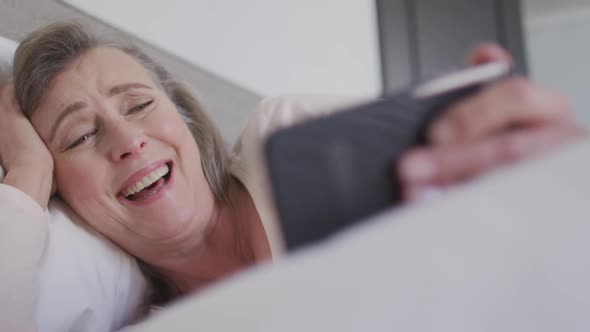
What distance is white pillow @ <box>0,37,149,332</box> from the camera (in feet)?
2.72

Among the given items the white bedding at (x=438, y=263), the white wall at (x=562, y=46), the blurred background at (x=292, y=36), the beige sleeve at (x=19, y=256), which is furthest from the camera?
the white wall at (x=562, y=46)

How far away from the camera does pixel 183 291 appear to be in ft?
3.71

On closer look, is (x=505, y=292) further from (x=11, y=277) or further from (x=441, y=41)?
(x=441, y=41)

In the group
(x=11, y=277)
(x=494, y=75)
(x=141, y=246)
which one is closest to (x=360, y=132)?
(x=494, y=75)

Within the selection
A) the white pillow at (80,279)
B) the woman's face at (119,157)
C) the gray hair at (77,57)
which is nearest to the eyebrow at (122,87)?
the woman's face at (119,157)

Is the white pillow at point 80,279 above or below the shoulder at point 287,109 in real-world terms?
below

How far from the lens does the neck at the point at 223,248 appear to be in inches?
40.2

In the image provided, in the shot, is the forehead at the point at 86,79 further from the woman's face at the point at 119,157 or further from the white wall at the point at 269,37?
the white wall at the point at 269,37

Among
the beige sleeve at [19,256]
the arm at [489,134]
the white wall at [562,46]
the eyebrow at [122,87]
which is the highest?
the arm at [489,134]

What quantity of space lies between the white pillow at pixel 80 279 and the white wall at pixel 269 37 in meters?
0.40

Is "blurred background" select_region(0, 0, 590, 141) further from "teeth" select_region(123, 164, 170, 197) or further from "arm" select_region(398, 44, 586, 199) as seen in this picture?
"teeth" select_region(123, 164, 170, 197)

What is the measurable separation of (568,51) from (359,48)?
263 cm

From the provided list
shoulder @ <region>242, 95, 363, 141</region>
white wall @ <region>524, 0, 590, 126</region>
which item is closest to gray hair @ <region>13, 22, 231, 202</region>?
shoulder @ <region>242, 95, 363, 141</region>

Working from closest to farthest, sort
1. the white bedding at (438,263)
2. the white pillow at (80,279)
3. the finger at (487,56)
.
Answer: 1. the white bedding at (438,263)
2. the finger at (487,56)
3. the white pillow at (80,279)
